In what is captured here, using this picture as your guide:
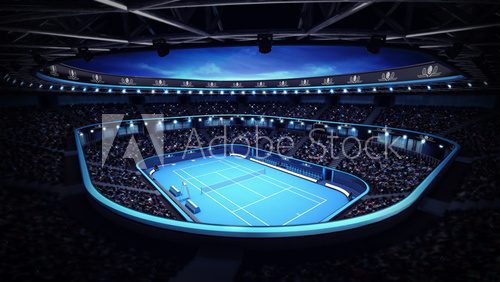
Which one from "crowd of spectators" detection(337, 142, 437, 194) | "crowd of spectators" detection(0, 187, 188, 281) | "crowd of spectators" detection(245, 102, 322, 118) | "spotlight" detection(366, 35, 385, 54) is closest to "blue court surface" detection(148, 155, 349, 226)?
"crowd of spectators" detection(337, 142, 437, 194)

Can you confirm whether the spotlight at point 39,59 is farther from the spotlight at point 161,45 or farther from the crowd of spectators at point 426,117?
the crowd of spectators at point 426,117

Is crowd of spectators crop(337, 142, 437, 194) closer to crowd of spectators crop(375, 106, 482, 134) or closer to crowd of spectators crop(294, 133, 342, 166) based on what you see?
crowd of spectators crop(294, 133, 342, 166)

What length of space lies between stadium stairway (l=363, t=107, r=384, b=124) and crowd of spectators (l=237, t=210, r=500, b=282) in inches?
882

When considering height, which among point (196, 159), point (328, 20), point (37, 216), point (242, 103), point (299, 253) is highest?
point (328, 20)

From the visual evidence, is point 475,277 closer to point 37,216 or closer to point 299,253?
point 299,253

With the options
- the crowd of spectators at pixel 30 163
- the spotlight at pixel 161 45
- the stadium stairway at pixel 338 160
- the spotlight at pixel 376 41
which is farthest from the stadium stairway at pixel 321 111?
the crowd of spectators at pixel 30 163

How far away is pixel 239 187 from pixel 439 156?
2188cm

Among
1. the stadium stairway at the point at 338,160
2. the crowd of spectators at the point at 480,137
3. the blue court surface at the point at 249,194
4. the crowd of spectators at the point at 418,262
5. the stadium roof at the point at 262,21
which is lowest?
the blue court surface at the point at 249,194

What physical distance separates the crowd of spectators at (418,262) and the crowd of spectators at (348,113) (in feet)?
79.7

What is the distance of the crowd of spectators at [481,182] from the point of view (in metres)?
11.0

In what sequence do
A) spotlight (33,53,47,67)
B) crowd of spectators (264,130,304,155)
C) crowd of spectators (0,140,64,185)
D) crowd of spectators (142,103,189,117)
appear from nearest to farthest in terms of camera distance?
spotlight (33,53,47,67) → crowd of spectators (0,140,64,185) → crowd of spectators (264,130,304,155) → crowd of spectators (142,103,189,117)

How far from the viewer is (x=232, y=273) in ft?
23.8

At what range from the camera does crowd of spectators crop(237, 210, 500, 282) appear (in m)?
6.09

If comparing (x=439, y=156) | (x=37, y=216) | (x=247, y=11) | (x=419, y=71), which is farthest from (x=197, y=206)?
(x=439, y=156)
